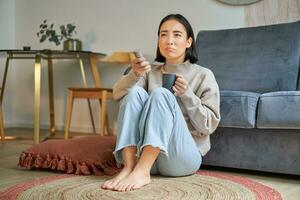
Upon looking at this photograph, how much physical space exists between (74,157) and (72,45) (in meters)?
1.72

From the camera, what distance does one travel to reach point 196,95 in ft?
5.71

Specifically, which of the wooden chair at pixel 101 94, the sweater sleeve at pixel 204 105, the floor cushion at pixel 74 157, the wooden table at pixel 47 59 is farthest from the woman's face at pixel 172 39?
the wooden table at pixel 47 59

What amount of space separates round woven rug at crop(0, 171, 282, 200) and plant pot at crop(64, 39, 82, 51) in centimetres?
188

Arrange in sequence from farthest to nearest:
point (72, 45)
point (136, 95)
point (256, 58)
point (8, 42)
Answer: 1. point (8, 42)
2. point (72, 45)
3. point (256, 58)
4. point (136, 95)

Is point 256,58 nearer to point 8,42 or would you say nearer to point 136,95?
point 136,95

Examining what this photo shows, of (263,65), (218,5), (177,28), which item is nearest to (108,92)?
(218,5)

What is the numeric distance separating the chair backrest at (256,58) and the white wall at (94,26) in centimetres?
59

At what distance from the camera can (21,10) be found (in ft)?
14.0

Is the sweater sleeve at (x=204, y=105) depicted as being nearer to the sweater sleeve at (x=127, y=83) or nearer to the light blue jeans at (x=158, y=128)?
the light blue jeans at (x=158, y=128)

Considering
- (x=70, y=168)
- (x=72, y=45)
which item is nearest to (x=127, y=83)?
(x=70, y=168)

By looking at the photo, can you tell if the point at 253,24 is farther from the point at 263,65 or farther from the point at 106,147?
the point at 106,147

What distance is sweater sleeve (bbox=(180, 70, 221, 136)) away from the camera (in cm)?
161

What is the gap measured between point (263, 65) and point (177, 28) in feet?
2.47

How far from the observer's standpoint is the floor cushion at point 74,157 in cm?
189
